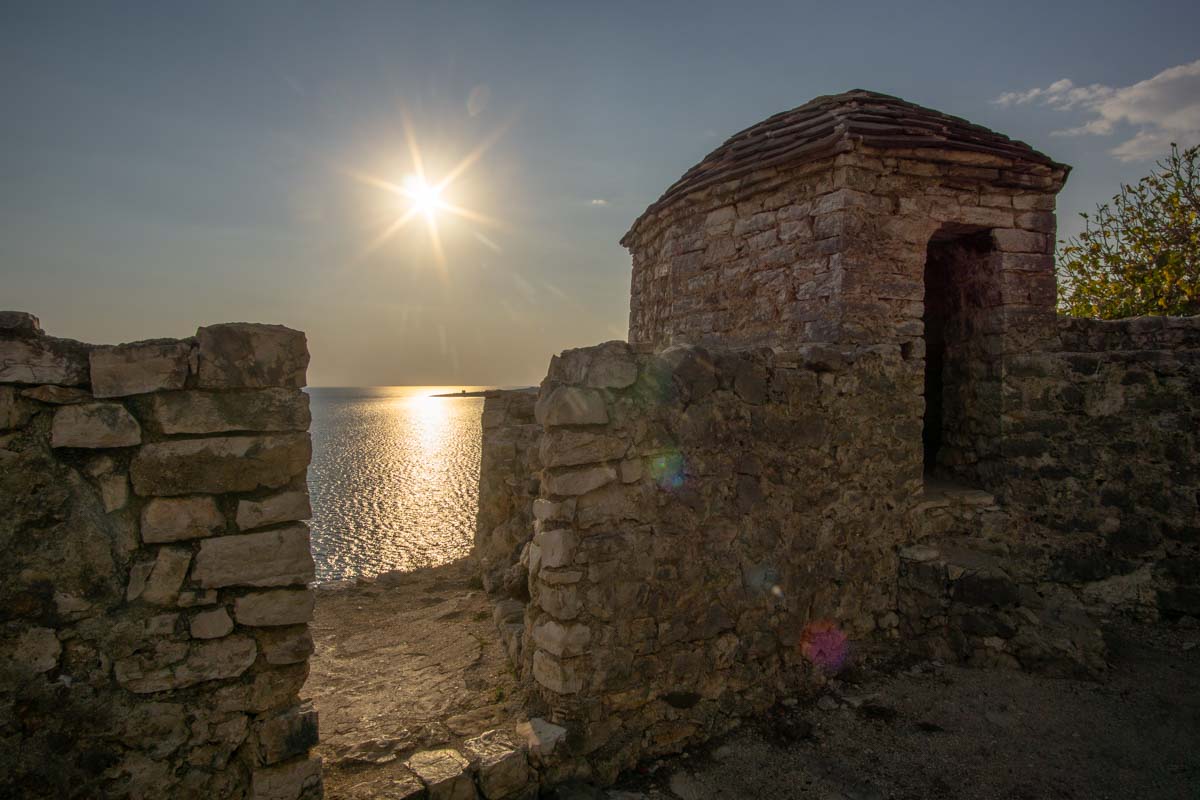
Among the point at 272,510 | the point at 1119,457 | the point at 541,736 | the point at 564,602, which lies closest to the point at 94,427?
the point at 272,510

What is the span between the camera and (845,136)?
570 centimetres

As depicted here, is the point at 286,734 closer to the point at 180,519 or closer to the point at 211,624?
the point at 211,624

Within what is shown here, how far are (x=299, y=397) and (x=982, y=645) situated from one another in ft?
16.9

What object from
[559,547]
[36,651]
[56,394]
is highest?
[56,394]

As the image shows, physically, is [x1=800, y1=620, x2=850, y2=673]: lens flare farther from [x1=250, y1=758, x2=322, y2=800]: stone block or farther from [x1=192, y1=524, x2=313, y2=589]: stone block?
[x1=192, y1=524, x2=313, y2=589]: stone block

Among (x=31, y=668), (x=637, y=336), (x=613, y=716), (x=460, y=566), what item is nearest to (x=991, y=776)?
(x=613, y=716)

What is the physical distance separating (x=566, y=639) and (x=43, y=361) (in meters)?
2.62

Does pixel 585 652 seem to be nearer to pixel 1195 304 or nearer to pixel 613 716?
pixel 613 716

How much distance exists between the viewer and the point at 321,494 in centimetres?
2995

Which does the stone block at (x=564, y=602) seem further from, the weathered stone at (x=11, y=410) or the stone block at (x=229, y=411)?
the weathered stone at (x=11, y=410)

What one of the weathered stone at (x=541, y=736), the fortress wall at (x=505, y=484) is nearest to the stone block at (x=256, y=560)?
the weathered stone at (x=541, y=736)

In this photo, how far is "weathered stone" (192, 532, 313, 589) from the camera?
2.46m

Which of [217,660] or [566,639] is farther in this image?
[566,639]

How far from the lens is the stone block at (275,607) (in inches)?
99.2
